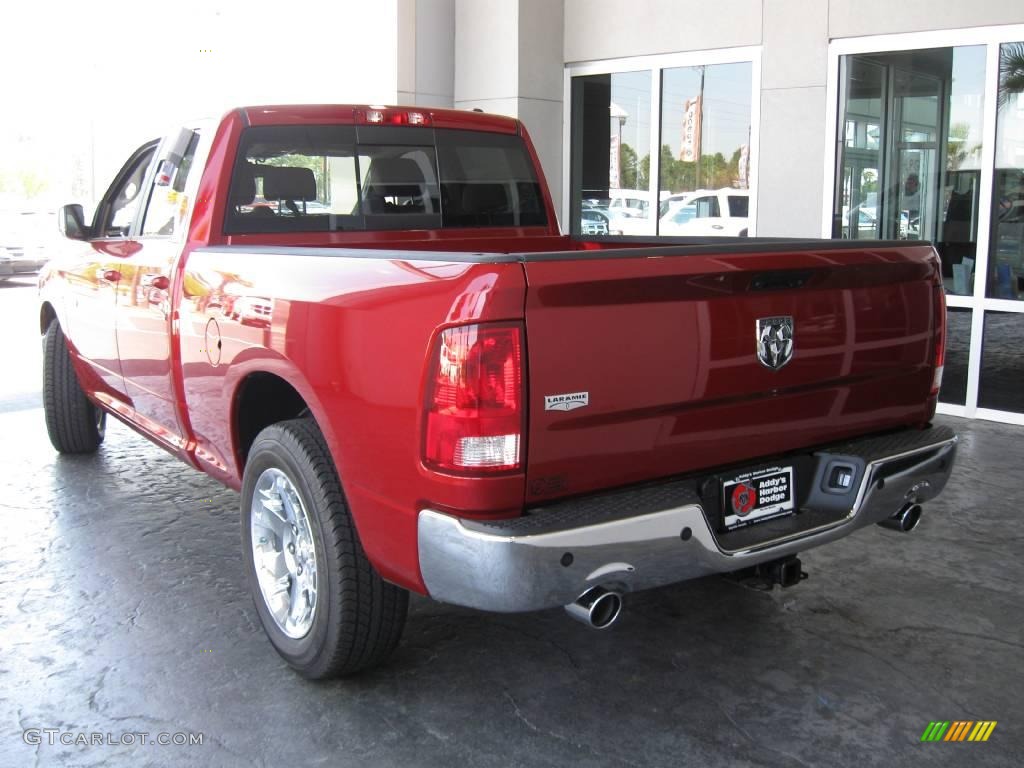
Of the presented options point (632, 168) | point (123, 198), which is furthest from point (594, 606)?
point (632, 168)

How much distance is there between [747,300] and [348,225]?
2.09 metres

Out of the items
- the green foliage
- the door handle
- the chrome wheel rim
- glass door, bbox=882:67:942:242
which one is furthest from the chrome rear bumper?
the green foliage

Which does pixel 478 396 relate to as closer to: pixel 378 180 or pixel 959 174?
pixel 378 180

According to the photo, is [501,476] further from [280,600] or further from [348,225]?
[348,225]

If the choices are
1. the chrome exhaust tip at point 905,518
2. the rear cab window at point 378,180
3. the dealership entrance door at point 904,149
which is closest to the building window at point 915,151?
the dealership entrance door at point 904,149

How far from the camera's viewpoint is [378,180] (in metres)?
4.62

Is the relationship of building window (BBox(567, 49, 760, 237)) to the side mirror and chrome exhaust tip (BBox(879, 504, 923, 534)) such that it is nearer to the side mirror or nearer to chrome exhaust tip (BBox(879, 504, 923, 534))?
the side mirror

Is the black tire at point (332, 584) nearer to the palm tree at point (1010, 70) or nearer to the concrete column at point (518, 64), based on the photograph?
the palm tree at point (1010, 70)

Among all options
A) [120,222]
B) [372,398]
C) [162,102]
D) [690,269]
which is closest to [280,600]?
[372,398]

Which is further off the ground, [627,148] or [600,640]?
[627,148]

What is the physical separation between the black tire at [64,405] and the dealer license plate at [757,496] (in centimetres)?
439

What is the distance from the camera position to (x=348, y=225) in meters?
4.55

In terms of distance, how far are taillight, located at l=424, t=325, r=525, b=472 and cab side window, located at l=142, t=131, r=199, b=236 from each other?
2.13 metres

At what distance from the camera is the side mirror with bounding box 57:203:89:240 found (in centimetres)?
545
